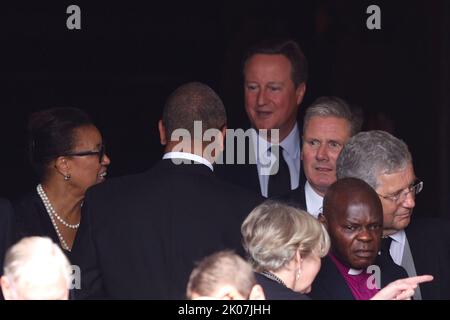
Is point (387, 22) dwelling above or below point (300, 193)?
above

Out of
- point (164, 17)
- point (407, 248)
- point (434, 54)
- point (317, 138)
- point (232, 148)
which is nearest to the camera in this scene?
point (407, 248)

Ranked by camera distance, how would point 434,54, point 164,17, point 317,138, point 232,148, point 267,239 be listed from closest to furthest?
1. point 267,239
2. point 317,138
3. point 232,148
4. point 434,54
5. point 164,17

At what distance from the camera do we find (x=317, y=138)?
18.0 ft

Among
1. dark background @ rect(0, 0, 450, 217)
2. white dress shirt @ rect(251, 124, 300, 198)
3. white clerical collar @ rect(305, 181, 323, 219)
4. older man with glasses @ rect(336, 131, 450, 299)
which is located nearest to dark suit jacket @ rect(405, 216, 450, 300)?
older man with glasses @ rect(336, 131, 450, 299)

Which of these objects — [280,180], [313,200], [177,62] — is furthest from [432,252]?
[177,62]

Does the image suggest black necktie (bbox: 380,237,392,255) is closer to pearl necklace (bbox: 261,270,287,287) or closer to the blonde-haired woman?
the blonde-haired woman

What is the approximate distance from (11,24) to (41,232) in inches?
113

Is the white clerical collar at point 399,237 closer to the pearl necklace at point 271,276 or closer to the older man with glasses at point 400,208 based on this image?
the older man with glasses at point 400,208

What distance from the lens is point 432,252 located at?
5.02m

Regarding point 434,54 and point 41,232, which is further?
point 434,54

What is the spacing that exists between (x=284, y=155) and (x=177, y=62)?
225 cm

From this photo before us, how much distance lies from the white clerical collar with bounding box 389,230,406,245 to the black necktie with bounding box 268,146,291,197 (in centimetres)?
82

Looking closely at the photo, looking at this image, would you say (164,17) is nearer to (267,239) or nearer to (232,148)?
(232,148)
